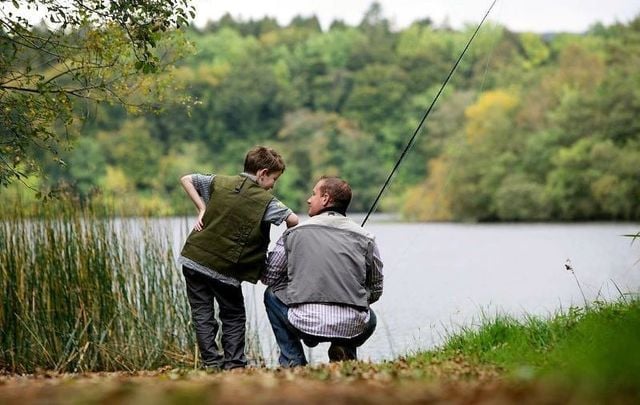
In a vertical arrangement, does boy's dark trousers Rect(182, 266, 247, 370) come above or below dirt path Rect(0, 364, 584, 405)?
below

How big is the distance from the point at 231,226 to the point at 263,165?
1.18ft

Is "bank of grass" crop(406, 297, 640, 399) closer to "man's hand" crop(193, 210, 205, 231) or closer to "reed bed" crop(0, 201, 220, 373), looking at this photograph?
"man's hand" crop(193, 210, 205, 231)

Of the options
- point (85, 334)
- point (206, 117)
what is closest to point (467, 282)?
point (85, 334)

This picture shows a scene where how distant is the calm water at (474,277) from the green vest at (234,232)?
61.1 inches

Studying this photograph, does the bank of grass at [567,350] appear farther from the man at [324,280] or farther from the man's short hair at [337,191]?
the man's short hair at [337,191]

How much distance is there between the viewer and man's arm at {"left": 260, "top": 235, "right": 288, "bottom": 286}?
18.2 ft

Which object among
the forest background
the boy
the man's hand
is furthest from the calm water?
the forest background

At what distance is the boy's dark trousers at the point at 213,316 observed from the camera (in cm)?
573

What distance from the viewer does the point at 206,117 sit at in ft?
173

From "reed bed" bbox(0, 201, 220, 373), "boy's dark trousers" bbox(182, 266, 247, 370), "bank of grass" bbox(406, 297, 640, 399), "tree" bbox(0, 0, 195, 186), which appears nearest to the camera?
"bank of grass" bbox(406, 297, 640, 399)

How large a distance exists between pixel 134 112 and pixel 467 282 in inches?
425

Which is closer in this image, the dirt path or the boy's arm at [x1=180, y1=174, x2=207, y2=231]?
the dirt path

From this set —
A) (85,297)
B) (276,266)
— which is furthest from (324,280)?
(85,297)

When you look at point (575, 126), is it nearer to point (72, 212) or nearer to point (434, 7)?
point (434, 7)
